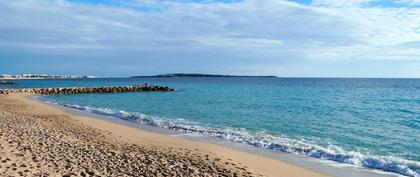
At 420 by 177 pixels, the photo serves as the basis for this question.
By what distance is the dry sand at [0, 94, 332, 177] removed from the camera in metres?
9.27

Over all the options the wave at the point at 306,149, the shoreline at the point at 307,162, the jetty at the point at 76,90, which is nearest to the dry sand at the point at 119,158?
the shoreline at the point at 307,162

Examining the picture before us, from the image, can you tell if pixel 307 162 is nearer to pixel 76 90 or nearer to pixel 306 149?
pixel 306 149

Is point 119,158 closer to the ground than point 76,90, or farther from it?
farther from it

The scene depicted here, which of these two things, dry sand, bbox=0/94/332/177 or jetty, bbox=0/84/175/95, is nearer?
dry sand, bbox=0/94/332/177

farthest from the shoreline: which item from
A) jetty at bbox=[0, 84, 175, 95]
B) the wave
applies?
jetty at bbox=[0, 84, 175, 95]

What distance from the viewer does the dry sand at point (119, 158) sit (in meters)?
9.27

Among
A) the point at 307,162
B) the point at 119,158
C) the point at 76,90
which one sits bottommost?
the point at 76,90

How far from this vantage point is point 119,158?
10758mm

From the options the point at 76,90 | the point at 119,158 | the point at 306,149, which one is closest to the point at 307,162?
the point at 306,149

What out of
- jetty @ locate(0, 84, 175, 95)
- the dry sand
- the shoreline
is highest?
the dry sand

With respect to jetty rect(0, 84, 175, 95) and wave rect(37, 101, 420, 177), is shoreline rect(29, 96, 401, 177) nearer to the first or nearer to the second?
wave rect(37, 101, 420, 177)

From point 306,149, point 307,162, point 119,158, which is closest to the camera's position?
point 119,158

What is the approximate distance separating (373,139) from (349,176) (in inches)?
275

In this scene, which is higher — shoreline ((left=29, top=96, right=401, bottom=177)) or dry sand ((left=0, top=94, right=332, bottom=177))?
dry sand ((left=0, top=94, right=332, bottom=177))
